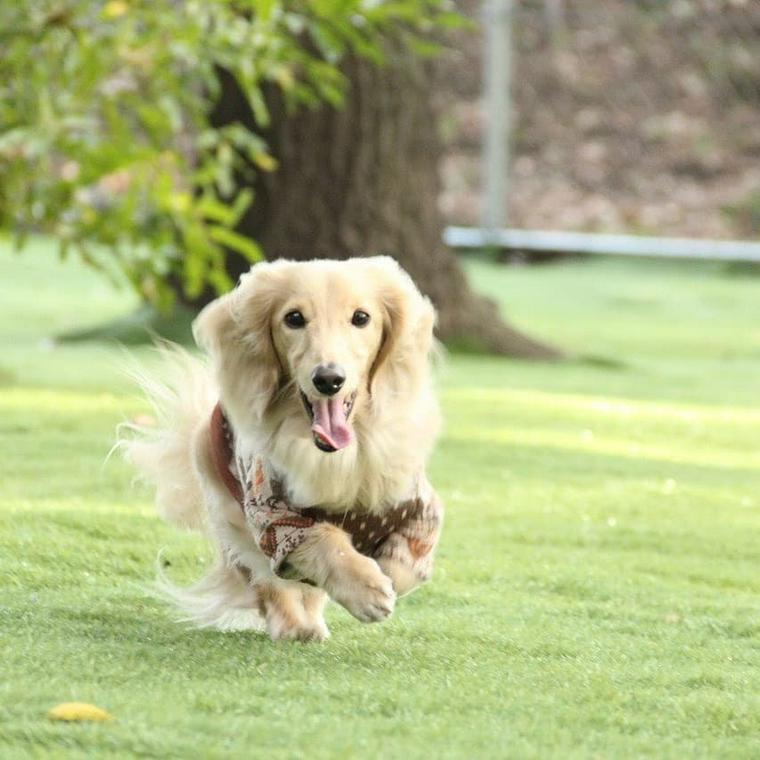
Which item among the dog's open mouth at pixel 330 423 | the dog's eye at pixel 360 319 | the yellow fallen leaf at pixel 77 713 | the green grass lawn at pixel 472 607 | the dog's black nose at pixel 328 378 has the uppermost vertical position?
the dog's eye at pixel 360 319

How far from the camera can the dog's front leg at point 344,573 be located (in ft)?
10.3

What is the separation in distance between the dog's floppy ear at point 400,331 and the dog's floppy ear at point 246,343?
20 centimetres

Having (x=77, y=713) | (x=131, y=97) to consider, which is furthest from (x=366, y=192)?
(x=77, y=713)

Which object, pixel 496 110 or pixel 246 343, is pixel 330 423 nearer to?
pixel 246 343

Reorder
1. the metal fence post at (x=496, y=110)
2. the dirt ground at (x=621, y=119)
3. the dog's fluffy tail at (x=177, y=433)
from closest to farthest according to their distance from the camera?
the dog's fluffy tail at (x=177, y=433)
the metal fence post at (x=496, y=110)
the dirt ground at (x=621, y=119)

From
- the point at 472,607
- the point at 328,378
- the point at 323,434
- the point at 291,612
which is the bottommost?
the point at 472,607

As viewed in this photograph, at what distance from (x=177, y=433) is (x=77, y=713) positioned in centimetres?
126

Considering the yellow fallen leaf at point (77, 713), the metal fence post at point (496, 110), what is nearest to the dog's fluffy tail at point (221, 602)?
the yellow fallen leaf at point (77, 713)

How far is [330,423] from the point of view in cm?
325

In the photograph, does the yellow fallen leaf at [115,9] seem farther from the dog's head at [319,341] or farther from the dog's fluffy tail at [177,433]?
the dog's head at [319,341]

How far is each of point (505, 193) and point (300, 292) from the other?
1072 cm

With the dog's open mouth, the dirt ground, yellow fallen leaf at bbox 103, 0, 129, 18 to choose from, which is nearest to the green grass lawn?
the dog's open mouth

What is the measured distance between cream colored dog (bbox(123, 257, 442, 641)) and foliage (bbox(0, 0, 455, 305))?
114 inches

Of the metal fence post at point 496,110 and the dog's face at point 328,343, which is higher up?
the dog's face at point 328,343
